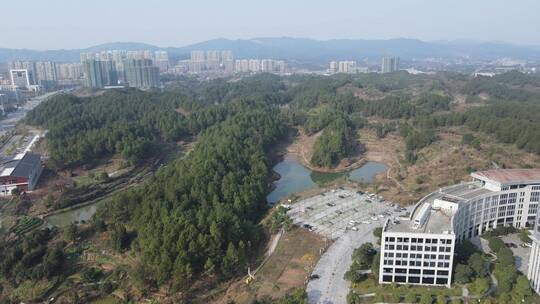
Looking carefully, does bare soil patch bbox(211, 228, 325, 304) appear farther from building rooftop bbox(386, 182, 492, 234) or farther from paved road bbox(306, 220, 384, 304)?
building rooftop bbox(386, 182, 492, 234)

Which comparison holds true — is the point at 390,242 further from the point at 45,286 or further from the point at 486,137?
the point at 486,137

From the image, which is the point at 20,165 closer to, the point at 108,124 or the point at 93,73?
the point at 108,124

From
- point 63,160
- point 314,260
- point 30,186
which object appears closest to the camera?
point 314,260

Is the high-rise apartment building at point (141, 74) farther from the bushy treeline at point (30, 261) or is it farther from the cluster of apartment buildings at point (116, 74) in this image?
the bushy treeline at point (30, 261)

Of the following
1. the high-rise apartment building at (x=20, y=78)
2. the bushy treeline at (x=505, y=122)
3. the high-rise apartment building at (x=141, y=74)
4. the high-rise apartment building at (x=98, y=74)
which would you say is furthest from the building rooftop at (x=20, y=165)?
the high-rise apartment building at (x=20, y=78)

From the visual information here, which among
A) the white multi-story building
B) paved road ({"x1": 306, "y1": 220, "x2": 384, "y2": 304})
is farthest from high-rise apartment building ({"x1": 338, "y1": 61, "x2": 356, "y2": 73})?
paved road ({"x1": 306, "y1": 220, "x2": 384, "y2": 304})

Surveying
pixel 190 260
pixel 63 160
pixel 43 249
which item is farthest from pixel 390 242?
pixel 63 160

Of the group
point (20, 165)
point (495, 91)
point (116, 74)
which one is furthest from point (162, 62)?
→ point (20, 165)
